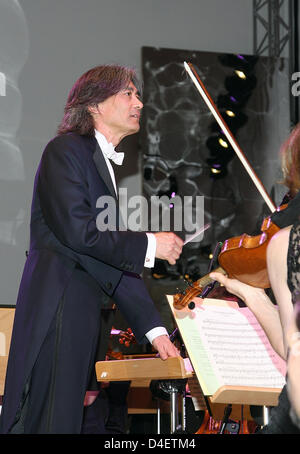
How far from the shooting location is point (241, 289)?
1967 mm

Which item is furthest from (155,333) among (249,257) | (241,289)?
(249,257)

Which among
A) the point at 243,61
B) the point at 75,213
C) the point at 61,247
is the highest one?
the point at 243,61

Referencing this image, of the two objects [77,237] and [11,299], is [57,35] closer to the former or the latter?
[11,299]

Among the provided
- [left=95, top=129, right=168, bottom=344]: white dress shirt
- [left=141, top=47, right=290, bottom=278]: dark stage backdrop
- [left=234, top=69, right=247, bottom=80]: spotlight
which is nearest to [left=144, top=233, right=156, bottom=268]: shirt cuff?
[left=95, top=129, right=168, bottom=344]: white dress shirt

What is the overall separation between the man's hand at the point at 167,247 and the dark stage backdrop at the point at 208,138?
344 centimetres

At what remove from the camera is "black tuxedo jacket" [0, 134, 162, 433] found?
7.41ft

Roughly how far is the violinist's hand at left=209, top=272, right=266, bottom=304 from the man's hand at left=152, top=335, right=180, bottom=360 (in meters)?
0.60

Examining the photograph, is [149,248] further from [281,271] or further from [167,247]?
[281,271]

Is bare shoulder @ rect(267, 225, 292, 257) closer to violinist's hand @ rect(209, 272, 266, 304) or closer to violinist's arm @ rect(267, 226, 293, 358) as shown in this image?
violinist's arm @ rect(267, 226, 293, 358)

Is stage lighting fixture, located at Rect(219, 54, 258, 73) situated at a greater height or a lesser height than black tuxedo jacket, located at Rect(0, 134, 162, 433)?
greater

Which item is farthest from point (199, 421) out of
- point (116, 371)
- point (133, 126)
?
point (133, 126)

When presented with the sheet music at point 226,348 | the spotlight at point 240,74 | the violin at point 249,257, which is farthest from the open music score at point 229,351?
the spotlight at point 240,74

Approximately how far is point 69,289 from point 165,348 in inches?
17.1
